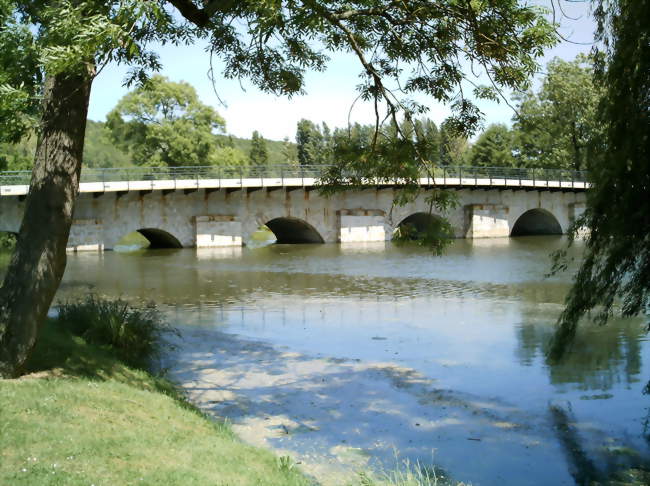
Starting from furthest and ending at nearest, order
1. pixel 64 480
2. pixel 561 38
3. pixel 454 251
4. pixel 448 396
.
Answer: pixel 454 251
pixel 448 396
pixel 561 38
pixel 64 480

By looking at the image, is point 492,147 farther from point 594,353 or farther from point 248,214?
point 594,353

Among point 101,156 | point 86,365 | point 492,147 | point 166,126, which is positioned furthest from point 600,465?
point 101,156

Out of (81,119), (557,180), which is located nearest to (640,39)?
(81,119)

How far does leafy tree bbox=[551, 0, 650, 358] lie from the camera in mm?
7320

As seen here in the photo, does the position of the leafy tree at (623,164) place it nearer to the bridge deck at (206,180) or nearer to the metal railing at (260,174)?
the metal railing at (260,174)

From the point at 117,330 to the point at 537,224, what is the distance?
45.8m

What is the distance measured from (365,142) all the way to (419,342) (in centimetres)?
512

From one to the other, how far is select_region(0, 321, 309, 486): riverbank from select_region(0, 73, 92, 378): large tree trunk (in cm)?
74

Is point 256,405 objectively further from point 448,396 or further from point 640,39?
point 640,39

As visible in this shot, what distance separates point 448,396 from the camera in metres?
9.51

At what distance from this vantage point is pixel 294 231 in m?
43.5

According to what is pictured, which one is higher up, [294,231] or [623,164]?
A: [623,164]

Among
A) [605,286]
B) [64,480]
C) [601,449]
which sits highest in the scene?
[605,286]

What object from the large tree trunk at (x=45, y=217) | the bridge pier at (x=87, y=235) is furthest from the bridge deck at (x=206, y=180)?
the large tree trunk at (x=45, y=217)
